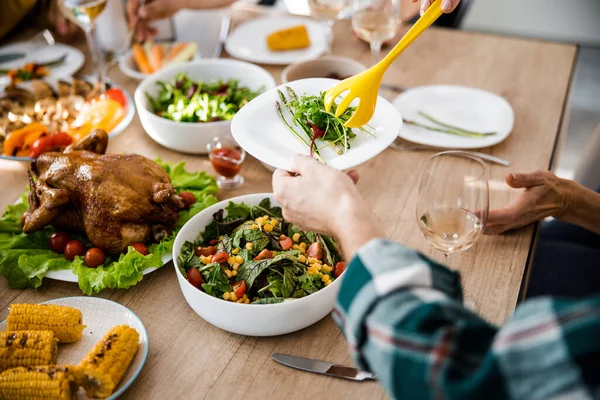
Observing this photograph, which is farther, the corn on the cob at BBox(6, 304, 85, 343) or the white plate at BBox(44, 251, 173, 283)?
the white plate at BBox(44, 251, 173, 283)

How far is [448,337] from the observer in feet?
2.82

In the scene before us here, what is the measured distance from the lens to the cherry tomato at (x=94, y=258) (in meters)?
1.50

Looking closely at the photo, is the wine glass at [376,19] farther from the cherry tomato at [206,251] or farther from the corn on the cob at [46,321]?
the corn on the cob at [46,321]

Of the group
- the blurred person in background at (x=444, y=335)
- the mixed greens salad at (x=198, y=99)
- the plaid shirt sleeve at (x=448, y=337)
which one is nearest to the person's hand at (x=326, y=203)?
the blurred person in background at (x=444, y=335)

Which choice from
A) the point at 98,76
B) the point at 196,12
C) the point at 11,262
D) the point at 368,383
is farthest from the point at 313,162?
the point at 196,12

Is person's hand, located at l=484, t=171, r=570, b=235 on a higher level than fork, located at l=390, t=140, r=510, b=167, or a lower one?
higher

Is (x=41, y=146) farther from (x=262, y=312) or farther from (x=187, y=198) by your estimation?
(x=262, y=312)

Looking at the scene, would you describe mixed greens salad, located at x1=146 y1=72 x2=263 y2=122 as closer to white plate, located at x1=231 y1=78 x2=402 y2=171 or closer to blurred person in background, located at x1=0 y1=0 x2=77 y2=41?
white plate, located at x1=231 y1=78 x2=402 y2=171

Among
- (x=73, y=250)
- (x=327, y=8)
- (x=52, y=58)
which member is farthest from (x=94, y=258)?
(x=327, y=8)

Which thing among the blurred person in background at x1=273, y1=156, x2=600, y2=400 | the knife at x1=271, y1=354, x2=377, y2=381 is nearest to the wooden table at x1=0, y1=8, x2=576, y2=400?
the knife at x1=271, y1=354, x2=377, y2=381

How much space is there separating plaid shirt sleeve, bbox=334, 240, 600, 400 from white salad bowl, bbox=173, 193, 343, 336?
30 cm

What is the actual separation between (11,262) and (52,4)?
159 cm

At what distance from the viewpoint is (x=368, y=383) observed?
1220 millimetres

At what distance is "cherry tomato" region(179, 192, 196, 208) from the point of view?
1703 millimetres
